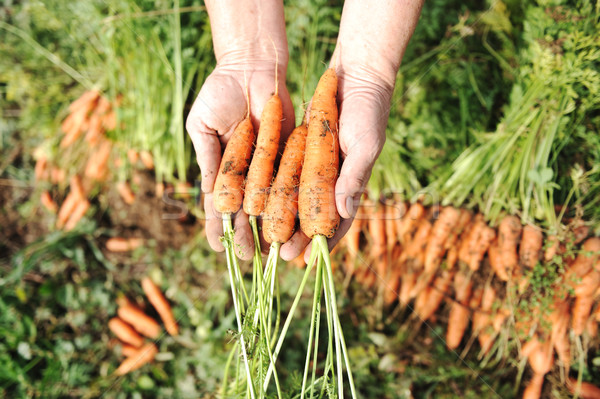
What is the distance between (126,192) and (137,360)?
62.2 inches

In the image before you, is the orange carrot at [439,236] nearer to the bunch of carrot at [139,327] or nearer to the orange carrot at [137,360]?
the bunch of carrot at [139,327]

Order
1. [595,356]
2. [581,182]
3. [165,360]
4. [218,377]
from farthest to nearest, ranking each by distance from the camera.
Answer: [165,360] → [218,377] → [595,356] → [581,182]

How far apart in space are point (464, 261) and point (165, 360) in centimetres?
270

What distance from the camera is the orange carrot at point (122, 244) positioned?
11.4ft

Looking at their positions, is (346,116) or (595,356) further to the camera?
(595,356)

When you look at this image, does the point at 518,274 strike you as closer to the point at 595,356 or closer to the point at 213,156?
the point at 595,356

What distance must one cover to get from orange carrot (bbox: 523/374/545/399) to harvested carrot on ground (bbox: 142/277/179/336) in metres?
2.88

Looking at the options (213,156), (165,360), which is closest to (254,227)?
(213,156)

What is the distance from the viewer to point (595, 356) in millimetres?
2773

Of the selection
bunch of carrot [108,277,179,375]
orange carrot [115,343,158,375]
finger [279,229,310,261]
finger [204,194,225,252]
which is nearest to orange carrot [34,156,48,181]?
bunch of carrot [108,277,179,375]

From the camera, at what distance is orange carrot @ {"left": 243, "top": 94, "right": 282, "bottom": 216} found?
2225mm

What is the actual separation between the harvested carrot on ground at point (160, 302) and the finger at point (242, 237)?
157 centimetres

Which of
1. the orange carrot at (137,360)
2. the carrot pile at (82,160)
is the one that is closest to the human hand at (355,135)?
the orange carrot at (137,360)

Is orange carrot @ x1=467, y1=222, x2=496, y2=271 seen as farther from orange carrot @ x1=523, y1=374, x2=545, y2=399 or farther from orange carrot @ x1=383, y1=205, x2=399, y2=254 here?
orange carrot @ x1=523, y1=374, x2=545, y2=399
